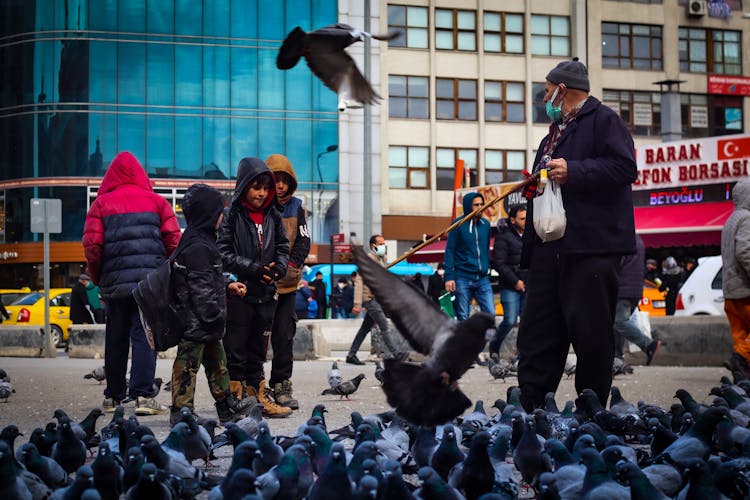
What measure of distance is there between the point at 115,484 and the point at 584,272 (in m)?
2.96

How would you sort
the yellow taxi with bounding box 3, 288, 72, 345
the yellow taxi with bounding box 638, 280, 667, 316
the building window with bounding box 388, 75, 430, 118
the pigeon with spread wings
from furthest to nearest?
the building window with bounding box 388, 75, 430, 118 → the yellow taxi with bounding box 3, 288, 72, 345 → the yellow taxi with bounding box 638, 280, 667, 316 → the pigeon with spread wings

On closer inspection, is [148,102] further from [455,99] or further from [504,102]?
[504,102]

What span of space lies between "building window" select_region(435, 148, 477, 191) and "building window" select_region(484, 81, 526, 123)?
2.05 m

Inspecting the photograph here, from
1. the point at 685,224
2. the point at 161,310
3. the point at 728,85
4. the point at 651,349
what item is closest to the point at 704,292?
the point at 651,349

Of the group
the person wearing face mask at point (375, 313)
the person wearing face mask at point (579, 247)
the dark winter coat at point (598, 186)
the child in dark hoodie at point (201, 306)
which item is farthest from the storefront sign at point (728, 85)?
the dark winter coat at point (598, 186)

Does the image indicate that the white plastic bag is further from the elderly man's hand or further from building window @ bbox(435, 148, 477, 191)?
building window @ bbox(435, 148, 477, 191)

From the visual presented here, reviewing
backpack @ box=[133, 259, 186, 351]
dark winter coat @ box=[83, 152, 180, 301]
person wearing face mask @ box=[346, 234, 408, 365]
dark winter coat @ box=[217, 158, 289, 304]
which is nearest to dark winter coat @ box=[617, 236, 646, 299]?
person wearing face mask @ box=[346, 234, 408, 365]

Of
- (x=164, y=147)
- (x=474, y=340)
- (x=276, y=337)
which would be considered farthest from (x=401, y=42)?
(x=474, y=340)

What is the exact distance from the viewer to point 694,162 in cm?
3597

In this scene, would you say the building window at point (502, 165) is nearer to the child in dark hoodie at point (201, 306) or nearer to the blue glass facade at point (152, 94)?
the blue glass facade at point (152, 94)

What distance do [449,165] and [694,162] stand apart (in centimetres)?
1633

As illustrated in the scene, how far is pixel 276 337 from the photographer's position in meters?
9.68

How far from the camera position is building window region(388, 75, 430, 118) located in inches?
1986

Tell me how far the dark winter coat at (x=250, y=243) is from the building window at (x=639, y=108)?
45002 mm
